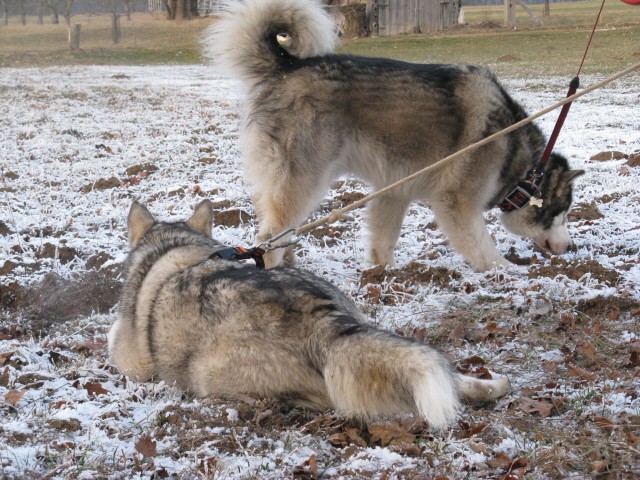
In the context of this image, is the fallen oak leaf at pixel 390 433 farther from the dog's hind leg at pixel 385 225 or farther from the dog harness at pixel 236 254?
the dog's hind leg at pixel 385 225

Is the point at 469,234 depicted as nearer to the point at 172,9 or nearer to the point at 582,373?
the point at 582,373

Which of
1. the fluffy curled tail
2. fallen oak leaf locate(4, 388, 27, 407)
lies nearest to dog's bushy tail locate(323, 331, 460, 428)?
the fluffy curled tail

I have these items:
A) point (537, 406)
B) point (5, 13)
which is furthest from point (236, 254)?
point (5, 13)

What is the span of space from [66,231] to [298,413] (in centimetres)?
472

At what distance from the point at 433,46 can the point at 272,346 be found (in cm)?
2908

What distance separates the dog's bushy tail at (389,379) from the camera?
262cm

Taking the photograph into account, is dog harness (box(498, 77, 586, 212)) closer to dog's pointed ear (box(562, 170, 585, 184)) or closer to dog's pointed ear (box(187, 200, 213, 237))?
dog's pointed ear (box(562, 170, 585, 184))

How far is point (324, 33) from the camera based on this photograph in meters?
5.80

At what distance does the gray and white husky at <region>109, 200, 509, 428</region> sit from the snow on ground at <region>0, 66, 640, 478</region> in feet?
0.43

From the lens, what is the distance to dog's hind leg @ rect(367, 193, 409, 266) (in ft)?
20.8

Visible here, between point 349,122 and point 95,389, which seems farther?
point 349,122

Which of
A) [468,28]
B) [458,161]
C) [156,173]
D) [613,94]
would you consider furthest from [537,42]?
[458,161]

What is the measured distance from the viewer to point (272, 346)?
3166 mm

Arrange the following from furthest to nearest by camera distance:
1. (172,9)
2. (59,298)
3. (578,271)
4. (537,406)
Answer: (172,9), (59,298), (578,271), (537,406)
